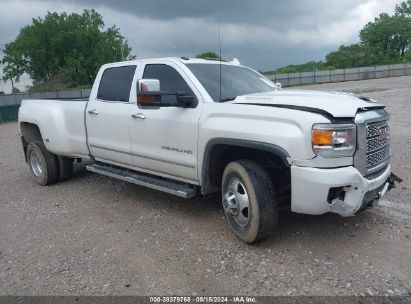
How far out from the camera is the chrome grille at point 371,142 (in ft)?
11.7

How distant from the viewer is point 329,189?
3.43 metres

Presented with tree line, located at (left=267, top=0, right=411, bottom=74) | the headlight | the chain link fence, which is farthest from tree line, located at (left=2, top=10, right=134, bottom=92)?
the headlight

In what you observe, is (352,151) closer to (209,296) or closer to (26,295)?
(209,296)

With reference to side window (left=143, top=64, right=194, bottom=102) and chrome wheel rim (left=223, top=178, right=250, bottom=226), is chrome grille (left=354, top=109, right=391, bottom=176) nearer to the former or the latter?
chrome wheel rim (left=223, top=178, right=250, bottom=226)

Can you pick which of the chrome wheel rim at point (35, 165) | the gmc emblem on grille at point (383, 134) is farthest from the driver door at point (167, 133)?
the chrome wheel rim at point (35, 165)

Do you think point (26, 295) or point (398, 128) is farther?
point (398, 128)

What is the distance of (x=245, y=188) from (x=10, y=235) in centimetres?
289

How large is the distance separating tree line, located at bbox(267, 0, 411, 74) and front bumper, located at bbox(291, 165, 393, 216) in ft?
251

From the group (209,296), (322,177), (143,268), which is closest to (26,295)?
(143,268)

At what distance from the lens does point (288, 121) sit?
3.55m

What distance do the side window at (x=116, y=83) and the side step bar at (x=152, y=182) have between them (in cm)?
101

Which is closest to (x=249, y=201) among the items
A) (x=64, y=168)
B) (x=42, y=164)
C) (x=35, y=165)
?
(x=64, y=168)

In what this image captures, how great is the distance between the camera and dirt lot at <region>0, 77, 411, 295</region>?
11.1 ft

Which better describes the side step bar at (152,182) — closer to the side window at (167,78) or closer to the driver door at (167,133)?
the driver door at (167,133)
